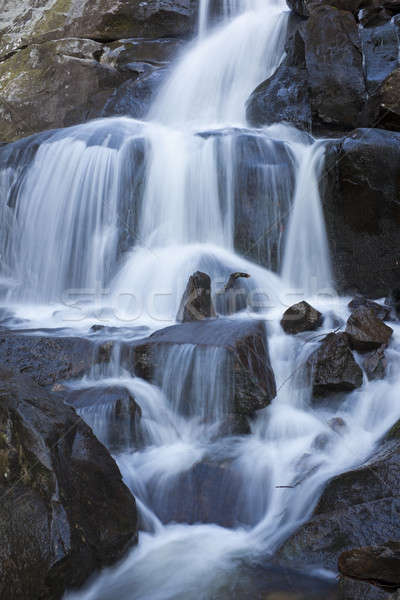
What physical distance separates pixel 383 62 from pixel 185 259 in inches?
216

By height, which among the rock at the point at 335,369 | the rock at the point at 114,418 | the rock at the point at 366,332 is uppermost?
the rock at the point at 366,332

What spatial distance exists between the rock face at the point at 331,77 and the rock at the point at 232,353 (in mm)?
4661

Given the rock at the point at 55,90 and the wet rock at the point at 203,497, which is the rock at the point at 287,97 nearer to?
the rock at the point at 55,90

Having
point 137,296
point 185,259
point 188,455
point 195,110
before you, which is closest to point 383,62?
point 195,110

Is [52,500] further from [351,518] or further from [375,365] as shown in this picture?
[375,365]

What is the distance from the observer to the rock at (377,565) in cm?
241

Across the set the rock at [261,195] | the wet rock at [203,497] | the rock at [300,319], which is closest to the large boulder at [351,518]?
the wet rock at [203,497]

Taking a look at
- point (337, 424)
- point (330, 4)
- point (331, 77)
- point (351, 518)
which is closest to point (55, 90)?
point (330, 4)

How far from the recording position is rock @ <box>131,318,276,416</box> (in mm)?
4445

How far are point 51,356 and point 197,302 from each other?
5.18 ft

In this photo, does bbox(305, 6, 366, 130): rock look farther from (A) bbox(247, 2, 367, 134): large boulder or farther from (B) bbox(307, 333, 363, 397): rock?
(B) bbox(307, 333, 363, 397): rock

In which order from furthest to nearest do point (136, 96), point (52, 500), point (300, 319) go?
point (136, 96) < point (300, 319) < point (52, 500)

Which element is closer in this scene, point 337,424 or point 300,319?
point 337,424

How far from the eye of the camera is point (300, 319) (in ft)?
18.4
